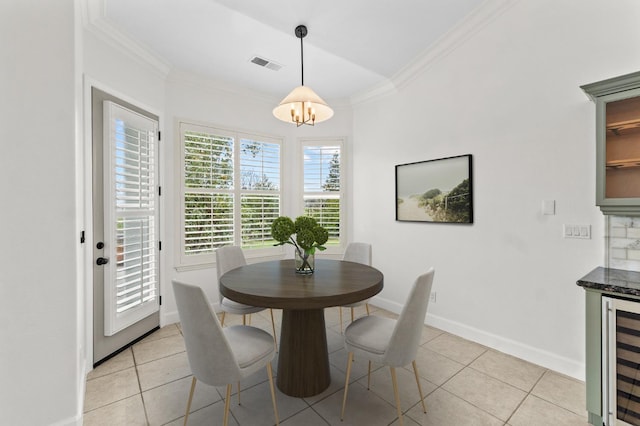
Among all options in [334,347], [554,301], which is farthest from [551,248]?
[334,347]

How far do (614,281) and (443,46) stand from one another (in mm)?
2523

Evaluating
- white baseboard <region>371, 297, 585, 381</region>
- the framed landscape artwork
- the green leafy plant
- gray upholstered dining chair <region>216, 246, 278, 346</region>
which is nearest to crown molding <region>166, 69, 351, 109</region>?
the framed landscape artwork

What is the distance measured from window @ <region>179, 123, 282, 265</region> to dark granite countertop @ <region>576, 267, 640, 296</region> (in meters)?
3.41

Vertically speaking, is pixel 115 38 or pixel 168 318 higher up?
pixel 115 38

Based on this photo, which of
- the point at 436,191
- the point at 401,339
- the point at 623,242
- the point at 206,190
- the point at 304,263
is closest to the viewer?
the point at 401,339

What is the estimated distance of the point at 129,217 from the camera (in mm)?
2771

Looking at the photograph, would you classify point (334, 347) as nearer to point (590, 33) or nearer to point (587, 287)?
point (587, 287)

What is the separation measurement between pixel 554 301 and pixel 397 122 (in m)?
2.46

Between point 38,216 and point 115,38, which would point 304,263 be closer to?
point 38,216

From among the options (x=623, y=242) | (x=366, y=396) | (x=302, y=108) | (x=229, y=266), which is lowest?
(x=366, y=396)

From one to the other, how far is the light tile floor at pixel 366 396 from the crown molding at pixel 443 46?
3011 mm

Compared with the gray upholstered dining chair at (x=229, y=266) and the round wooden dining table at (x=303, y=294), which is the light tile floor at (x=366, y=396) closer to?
the round wooden dining table at (x=303, y=294)

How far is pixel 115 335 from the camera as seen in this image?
2.64 metres

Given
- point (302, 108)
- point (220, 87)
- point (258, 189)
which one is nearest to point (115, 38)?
point (220, 87)
